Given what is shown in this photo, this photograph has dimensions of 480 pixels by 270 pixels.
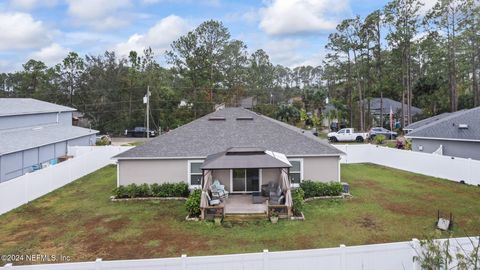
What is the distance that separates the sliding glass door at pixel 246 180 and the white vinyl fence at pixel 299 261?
8.63 m

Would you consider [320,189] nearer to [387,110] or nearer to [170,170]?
[170,170]

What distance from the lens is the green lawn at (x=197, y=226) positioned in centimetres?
985

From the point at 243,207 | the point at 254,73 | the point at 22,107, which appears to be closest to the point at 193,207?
the point at 243,207

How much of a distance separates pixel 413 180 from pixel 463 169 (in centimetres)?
252

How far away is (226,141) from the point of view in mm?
17328

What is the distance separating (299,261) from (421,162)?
57.3 ft

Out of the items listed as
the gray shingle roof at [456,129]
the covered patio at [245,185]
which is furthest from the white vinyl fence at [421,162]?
the covered patio at [245,185]

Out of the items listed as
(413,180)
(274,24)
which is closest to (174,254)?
(413,180)

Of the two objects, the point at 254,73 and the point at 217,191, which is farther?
the point at 254,73

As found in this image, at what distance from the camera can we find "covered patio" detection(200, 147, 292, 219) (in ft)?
41.2

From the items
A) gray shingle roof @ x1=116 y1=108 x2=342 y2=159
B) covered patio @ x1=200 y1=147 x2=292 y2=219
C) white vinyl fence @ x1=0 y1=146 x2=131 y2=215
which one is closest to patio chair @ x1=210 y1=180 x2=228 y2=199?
covered patio @ x1=200 y1=147 x2=292 y2=219

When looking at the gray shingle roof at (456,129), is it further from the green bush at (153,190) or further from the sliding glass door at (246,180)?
the green bush at (153,190)

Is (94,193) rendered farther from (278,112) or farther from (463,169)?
(278,112)

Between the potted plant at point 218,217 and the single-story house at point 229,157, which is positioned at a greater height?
the single-story house at point 229,157
